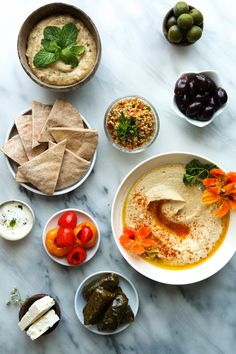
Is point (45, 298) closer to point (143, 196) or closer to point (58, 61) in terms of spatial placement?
point (143, 196)

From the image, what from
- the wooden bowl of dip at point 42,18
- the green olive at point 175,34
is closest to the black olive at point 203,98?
the green olive at point 175,34

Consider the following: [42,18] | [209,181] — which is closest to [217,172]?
[209,181]

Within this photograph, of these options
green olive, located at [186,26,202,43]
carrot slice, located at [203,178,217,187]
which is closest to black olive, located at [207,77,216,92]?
green olive, located at [186,26,202,43]

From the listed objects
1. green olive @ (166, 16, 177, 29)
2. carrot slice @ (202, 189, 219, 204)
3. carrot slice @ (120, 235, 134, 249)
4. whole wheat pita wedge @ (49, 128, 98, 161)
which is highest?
green olive @ (166, 16, 177, 29)

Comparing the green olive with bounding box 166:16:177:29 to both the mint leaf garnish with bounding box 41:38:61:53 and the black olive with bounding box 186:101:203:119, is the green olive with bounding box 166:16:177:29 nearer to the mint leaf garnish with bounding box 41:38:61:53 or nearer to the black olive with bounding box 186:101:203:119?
the black olive with bounding box 186:101:203:119

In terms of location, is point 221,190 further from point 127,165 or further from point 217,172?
point 127,165

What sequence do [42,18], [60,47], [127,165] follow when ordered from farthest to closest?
[127,165]
[42,18]
[60,47]

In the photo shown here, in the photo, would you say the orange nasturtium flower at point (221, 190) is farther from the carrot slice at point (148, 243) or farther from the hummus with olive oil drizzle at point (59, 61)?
the hummus with olive oil drizzle at point (59, 61)
